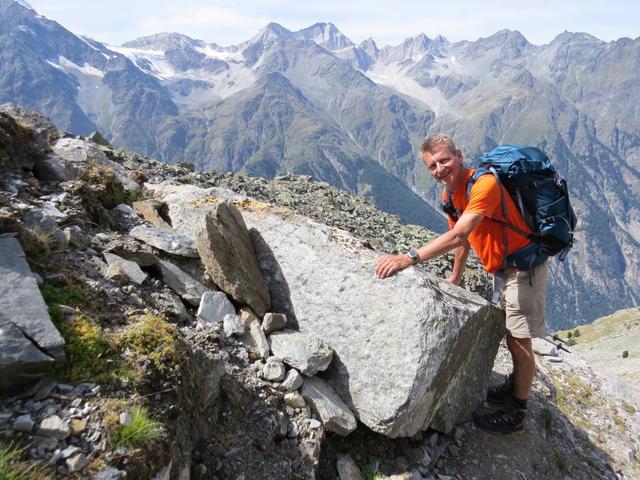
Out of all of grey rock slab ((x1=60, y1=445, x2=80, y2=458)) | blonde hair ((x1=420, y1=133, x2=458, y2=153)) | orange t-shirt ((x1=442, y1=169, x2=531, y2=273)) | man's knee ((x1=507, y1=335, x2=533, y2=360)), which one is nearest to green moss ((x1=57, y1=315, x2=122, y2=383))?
grey rock slab ((x1=60, y1=445, x2=80, y2=458))

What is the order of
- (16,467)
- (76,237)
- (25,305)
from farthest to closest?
1. (76,237)
2. (25,305)
3. (16,467)

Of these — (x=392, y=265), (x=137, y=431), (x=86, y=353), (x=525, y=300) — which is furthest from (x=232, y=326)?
→ (x=525, y=300)

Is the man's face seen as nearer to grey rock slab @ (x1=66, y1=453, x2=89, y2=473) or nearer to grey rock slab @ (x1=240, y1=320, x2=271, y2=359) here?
grey rock slab @ (x1=240, y1=320, x2=271, y2=359)

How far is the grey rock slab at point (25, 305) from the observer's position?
18.0 ft

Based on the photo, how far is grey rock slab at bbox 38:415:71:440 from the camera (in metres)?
4.88

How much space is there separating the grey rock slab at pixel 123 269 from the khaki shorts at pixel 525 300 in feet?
24.1

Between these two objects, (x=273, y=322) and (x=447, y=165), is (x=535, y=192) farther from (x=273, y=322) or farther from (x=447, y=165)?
(x=273, y=322)

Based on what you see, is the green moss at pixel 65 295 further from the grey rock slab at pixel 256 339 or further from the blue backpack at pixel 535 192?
the blue backpack at pixel 535 192

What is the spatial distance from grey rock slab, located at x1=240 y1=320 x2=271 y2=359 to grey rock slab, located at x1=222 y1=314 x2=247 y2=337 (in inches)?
7.1

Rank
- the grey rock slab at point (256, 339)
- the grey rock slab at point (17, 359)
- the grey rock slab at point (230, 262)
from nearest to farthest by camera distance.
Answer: the grey rock slab at point (17, 359) < the grey rock slab at point (256, 339) < the grey rock slab at point (230, 262)

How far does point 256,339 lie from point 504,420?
19.7 ft

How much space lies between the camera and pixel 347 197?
4781 cm

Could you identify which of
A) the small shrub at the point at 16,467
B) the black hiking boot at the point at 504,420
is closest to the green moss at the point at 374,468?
the black hiking boot at the point at 504,420

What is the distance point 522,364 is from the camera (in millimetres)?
9836
